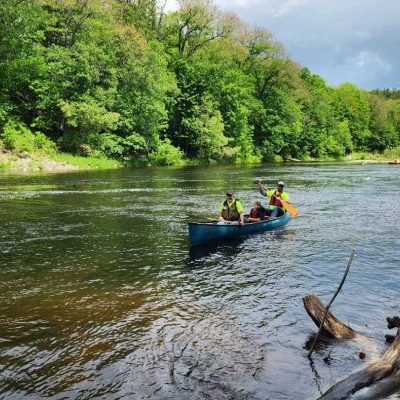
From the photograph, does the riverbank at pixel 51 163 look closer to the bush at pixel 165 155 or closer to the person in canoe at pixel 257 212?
the bush at pixel 165 155

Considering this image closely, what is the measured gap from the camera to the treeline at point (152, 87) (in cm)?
4200

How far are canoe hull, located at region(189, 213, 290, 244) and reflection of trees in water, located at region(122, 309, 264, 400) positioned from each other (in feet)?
19.0

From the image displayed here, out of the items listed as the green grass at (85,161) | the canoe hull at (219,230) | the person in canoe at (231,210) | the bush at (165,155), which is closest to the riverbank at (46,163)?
the green grass at (85,161)

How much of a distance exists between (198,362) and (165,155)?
4546 centimetres

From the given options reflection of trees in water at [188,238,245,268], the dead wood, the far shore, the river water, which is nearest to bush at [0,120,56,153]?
the far shore

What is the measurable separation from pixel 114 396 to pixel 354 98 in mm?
101479

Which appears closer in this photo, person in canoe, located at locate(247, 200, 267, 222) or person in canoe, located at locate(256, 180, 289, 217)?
person in canoe, located at locate(247, 200, 267, 222)

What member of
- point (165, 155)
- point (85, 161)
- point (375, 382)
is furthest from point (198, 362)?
point (165, 155)

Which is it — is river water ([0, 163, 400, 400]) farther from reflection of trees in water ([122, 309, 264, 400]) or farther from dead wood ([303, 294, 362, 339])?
dead wood ([303, 294, 362, 339])

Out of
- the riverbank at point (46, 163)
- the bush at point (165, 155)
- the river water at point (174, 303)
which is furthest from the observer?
the bush at point (165, 155)

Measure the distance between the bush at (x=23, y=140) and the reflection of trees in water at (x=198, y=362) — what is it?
118 ft

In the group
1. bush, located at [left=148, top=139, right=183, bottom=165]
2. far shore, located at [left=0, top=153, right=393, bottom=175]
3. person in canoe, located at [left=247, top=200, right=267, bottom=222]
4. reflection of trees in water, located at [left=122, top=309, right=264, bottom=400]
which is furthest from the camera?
bush, located at [left=148, top=139, right=183, bottom=165]

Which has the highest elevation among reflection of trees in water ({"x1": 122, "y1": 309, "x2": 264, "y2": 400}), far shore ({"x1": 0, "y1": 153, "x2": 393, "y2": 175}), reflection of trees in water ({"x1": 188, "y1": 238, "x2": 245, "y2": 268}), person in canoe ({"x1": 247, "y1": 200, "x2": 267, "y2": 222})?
far shore ({"x1": 0, "y1": 153, "x2": 393, "y2": 175})

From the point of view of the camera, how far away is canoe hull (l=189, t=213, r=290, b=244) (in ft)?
45.8
